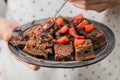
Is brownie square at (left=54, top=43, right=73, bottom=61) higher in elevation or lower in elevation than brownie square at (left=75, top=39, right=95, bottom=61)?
lower

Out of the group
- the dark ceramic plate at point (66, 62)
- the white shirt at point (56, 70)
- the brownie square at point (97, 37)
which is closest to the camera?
the dark ceramic plate at point (66, 62)

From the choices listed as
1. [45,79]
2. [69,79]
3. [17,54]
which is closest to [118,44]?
[69,79]

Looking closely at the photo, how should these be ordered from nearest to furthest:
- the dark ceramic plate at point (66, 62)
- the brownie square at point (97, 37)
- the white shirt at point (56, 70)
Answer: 1. the dark ceramic plate at point (66, 62)
2. the brownie square at point (97, 37)
3. the white shirt at point (56, 70)

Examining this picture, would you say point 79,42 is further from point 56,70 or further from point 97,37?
point 56,70

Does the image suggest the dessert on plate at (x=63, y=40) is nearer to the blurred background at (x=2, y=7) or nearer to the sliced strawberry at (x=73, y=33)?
the sliced strawberry at (x=73, y=33)

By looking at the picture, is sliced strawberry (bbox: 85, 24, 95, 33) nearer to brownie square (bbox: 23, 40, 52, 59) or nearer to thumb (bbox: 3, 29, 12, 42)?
brownie square (bbox: 23, 40, 52, 59)

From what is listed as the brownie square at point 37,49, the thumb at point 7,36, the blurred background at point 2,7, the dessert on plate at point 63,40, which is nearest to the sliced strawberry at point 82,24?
the dessert on plate at point 63,40

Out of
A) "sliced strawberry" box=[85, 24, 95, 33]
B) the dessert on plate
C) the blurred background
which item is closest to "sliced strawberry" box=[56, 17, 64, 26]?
the dessert on plate

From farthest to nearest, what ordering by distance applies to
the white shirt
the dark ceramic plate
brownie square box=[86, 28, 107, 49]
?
1. the white shirt
2. brownie square box=[86, 28, 107, 49]
3. the dark ceramic plate

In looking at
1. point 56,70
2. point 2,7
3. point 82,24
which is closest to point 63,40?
point 82,24
